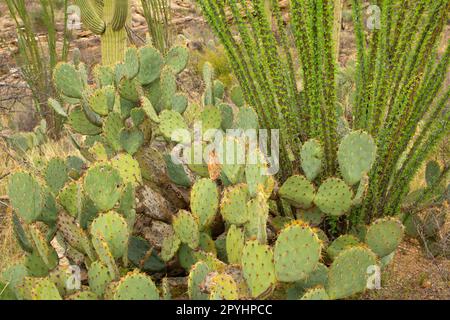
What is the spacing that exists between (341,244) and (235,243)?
533mm

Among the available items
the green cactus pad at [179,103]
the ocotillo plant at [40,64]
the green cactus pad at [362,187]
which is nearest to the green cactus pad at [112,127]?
the green cactus pad at [179,103]

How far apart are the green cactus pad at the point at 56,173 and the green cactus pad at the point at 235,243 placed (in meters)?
0.88

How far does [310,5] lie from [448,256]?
138cm

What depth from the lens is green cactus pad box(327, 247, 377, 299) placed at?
2135 millimetres

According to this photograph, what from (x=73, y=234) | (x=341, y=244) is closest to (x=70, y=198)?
(x=73, y=234)

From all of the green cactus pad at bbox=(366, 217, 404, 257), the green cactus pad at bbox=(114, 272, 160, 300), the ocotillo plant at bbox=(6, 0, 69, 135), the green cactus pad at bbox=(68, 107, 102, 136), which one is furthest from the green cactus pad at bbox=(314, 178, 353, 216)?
the ocotillo plant at bbox=(6, 0, 69, 135)

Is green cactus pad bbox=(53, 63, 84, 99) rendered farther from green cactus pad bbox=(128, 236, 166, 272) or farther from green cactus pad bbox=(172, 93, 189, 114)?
green cactus pad bbox=(128, 236, 166, 272)

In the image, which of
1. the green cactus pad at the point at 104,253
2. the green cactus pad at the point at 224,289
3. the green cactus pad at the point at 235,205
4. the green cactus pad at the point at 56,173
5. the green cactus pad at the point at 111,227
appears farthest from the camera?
the green cactus pad at the point at 56,173

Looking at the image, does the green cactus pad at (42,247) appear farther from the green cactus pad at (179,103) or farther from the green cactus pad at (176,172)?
the green cactus pad at (179,103)

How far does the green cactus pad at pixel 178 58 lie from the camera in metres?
3.43

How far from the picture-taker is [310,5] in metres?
2.52

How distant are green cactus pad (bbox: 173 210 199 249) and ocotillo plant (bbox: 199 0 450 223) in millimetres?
756
